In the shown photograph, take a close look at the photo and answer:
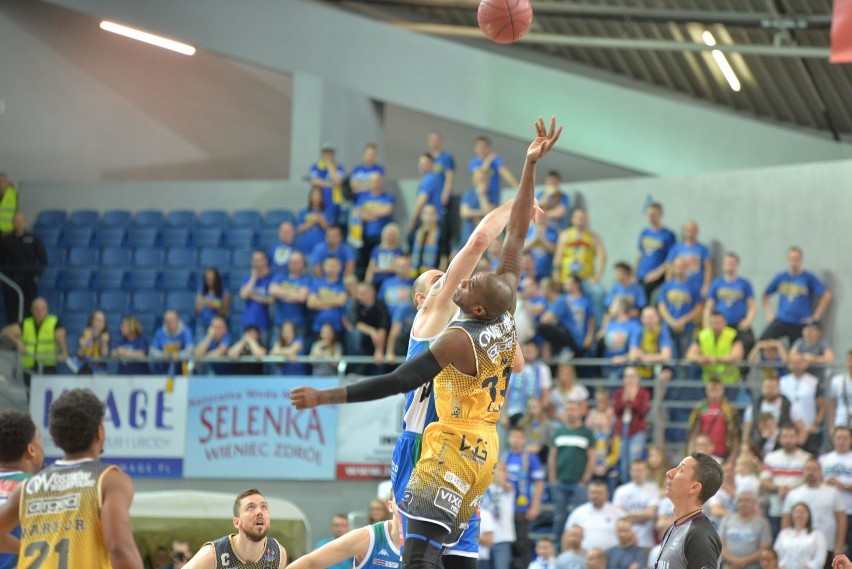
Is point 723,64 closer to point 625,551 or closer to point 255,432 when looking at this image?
point 255,432

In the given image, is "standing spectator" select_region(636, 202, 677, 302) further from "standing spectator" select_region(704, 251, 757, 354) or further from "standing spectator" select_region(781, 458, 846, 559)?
"standing spectator" select_region(781, 458, 846, 559)

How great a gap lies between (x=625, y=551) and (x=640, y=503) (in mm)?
545

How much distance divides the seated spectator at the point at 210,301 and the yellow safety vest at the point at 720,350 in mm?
6786

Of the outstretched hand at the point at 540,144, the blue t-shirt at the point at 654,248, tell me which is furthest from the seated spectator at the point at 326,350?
the outstretched hand at the point at 540,144

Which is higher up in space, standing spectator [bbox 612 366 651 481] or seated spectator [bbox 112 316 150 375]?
seated spectator [bbox 112 316 150 375]

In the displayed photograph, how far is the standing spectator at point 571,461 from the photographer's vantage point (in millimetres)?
14055

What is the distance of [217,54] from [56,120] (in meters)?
3.04

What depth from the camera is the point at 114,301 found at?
19.3 meters

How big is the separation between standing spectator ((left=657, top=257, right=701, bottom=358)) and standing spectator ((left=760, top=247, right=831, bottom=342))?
0.89 metres

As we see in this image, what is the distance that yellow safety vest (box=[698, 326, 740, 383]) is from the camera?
14.8 metres

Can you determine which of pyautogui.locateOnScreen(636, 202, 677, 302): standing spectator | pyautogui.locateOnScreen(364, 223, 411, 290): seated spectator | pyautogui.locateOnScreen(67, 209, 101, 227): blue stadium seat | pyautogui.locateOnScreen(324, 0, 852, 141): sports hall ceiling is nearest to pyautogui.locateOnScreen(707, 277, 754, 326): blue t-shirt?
pyautogui.locateOnScreen(636, 202, 677, 302): standing spectator

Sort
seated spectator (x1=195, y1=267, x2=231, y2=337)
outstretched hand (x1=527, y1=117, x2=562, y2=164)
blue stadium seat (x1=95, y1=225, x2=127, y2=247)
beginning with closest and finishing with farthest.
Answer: outstretched hand (x1=527, y1=117, x2=562, y2=164)
seated spectator (x1=195, y1=267, x2=231, y2=337)
blue stadium seat (x1=95, y1=225, x2=127, y2=247)

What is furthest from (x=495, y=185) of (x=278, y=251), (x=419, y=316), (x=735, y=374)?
(x=419, y=316)

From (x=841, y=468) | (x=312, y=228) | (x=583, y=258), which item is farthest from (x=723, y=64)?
(x=841, y=468)
